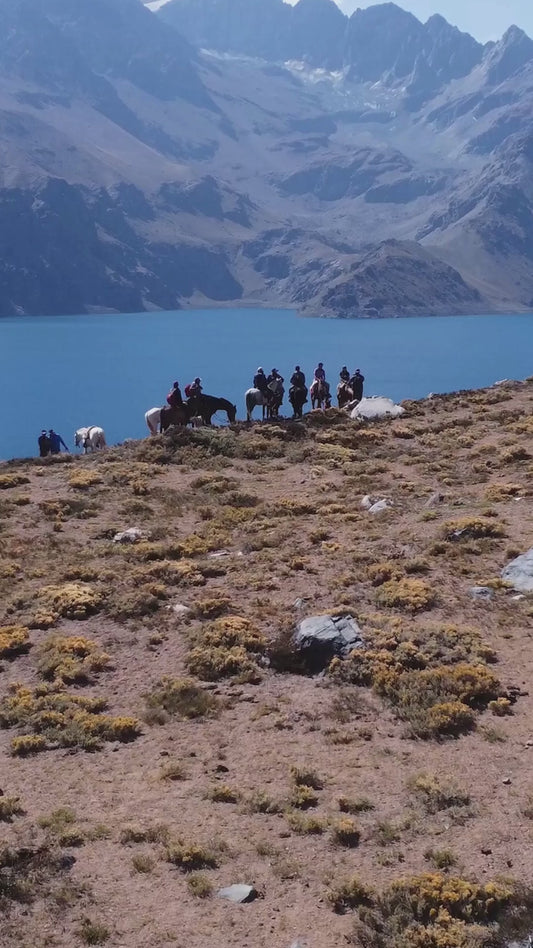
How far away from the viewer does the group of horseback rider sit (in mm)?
42406

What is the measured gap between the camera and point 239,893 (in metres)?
10.9

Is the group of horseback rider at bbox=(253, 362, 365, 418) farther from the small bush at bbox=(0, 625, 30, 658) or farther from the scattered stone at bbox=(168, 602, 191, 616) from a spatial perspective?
the small bush at bbox=(0, 625, 30, 658)

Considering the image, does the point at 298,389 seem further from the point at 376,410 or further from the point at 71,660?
the point at 71,660

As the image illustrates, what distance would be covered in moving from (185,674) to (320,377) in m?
29.7

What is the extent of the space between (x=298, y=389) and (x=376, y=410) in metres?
4.37

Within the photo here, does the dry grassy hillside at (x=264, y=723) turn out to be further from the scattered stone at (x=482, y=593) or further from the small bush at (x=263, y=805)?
the scattered stone at (x=482, y=593)

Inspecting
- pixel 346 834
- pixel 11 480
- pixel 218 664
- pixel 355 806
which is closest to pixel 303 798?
pixel 355 806

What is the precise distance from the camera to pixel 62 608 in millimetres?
20484

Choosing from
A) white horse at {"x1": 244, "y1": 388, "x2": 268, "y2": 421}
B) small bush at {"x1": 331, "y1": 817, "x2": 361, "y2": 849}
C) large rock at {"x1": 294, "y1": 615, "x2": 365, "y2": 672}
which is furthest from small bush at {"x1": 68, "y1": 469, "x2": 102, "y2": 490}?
small bush at {"x1": 331, "y1": 817, "x2": 361, "y2": 849}

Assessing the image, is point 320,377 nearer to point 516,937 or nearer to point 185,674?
point 185,674

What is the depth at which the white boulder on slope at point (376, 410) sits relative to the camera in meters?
42.8

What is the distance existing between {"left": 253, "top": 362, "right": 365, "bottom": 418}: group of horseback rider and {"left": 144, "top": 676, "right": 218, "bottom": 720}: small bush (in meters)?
25.7

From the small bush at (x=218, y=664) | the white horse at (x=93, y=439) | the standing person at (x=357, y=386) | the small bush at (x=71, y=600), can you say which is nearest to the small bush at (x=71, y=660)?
the small bush at (x=71, y=600)

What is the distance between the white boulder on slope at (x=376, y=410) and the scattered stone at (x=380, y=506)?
15.3 m
